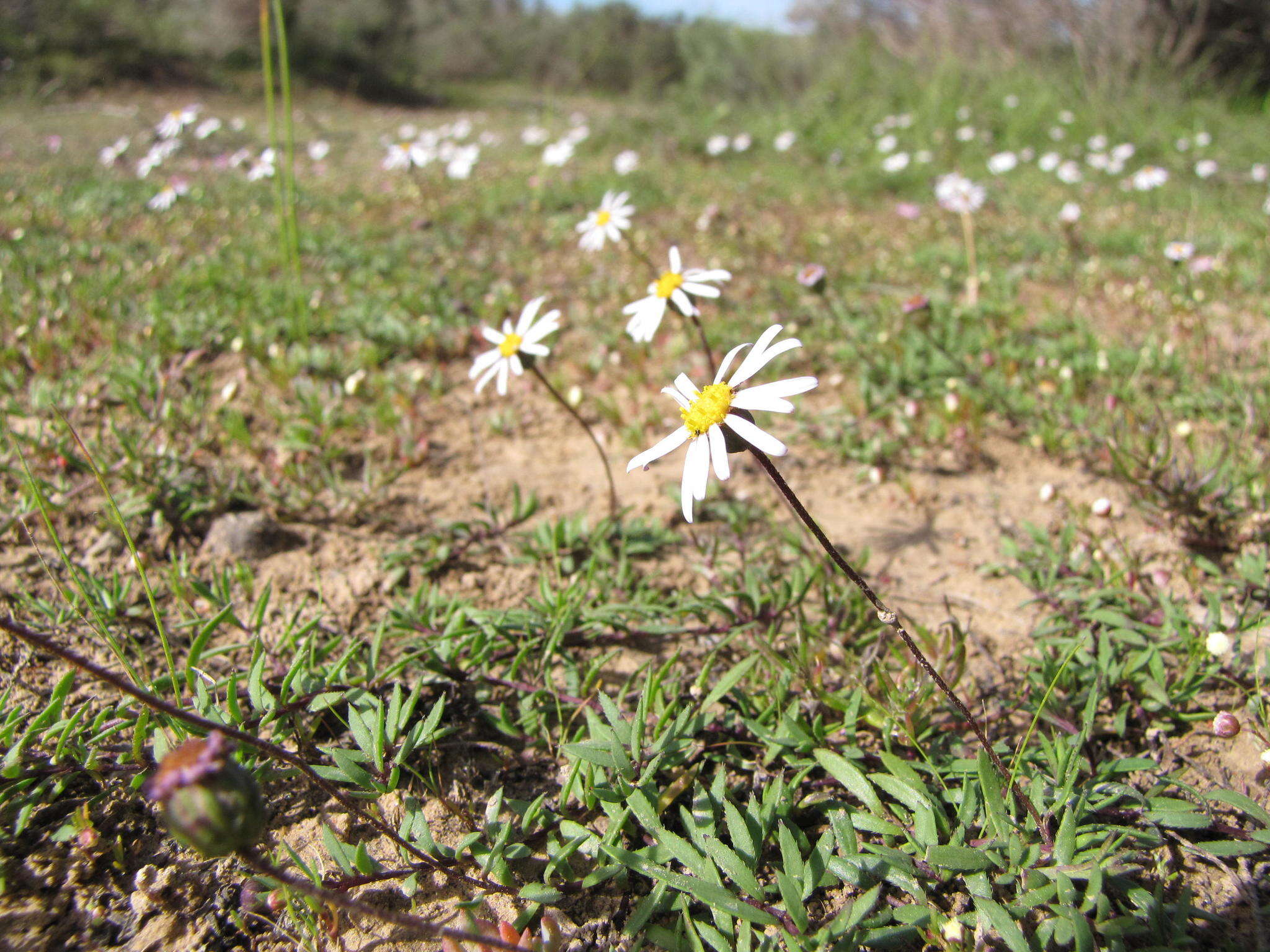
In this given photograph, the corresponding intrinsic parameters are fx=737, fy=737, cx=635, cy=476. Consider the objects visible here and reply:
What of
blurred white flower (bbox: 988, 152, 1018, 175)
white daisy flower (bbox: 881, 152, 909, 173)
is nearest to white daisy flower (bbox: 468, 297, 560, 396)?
white daisy flower (bbox: 881, 152, 909, 173)

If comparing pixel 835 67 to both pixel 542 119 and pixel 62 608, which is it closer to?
pixel 542 119

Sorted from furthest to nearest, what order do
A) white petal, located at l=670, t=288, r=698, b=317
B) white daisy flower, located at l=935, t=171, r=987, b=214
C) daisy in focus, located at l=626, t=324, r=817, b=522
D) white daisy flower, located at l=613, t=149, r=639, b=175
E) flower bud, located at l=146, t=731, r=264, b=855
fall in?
white daisy flower, located at l=613, t=149, r=639, b=175, white daisy flower, located at l=935, t=171, r=987, b=214, white petal, located at l=670, t=288, r=698, b=317, daisy in focus, located at l=626, t=324, r=817, b=522, flower bud, located at l=146, t=731, r=264, b=855

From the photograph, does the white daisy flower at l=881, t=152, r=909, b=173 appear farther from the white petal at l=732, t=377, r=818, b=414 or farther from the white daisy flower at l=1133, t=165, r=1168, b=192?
the white petal at l=732, t=377, r=818, b=414

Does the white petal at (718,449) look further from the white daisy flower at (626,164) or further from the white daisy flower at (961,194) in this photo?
the white daisy flower at (626,164)

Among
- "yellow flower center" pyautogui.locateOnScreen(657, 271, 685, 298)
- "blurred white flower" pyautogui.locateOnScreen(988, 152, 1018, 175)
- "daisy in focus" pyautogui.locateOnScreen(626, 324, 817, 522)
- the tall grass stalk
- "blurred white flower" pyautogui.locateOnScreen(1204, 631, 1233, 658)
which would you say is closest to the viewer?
"daisy in focus" pyautogui.locateOnScreen(626, 324, 817, 522)

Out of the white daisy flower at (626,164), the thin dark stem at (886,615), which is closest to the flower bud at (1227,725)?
the thin dark stem at (886,615)

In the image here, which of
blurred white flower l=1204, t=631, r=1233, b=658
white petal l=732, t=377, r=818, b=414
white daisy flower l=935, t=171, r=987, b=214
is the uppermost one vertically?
white petal l=732, t=377, r=818, b=414
